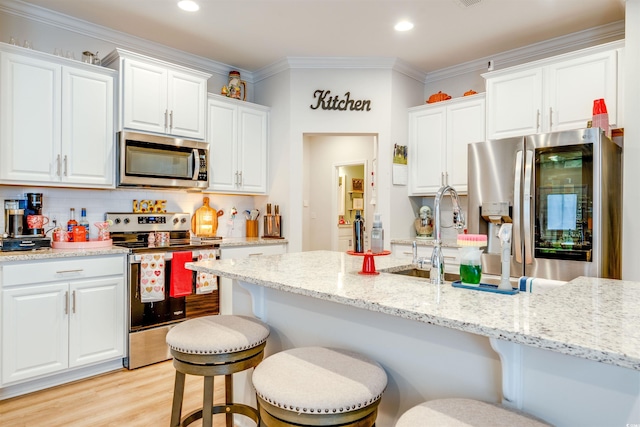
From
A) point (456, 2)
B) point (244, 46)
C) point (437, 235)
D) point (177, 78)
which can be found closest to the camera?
point (437, 235)

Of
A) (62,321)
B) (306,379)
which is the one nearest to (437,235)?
(306,379)

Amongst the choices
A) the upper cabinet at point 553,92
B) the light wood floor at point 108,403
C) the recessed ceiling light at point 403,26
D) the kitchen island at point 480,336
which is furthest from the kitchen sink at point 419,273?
the recessed ceiling light at point 403,26

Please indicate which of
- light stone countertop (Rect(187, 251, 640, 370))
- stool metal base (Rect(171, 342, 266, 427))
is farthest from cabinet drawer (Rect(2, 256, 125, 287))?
stool metal base (Rect(171, 342, 266, 427))

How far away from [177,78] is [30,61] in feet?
3.44

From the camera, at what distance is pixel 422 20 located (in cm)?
321

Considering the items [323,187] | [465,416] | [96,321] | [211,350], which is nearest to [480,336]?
[465,416]

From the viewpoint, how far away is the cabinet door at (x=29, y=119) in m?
2.70

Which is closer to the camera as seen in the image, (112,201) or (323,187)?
(112,201)

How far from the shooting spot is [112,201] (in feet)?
11.3

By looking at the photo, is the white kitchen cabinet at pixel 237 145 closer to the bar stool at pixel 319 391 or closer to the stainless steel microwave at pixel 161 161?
the stainless steel microwave at pixel 161 161

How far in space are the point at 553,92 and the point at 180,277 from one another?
10.8ft

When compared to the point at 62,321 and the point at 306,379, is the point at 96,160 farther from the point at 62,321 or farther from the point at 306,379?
the point at 306,379

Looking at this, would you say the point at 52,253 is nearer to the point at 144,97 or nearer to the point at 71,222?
the point at 71,222

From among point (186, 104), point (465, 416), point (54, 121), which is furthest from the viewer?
point (186, 104)
